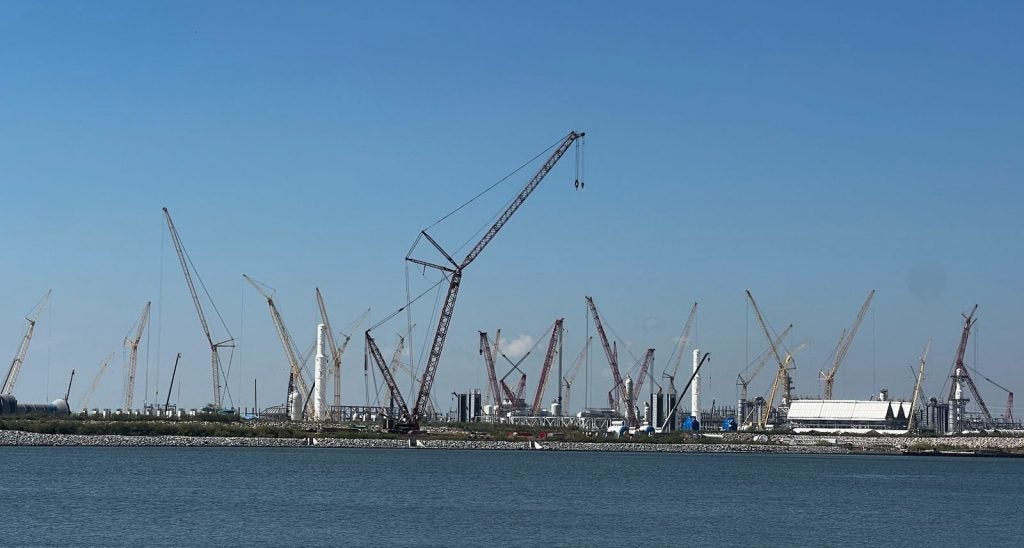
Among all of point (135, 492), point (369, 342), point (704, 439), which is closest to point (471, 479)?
point (135, 492)

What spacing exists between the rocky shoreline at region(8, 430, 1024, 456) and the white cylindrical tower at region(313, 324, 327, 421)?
30211mm

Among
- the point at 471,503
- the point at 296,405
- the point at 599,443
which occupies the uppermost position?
the point at 296,405

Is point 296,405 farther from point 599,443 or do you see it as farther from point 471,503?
point 471,503

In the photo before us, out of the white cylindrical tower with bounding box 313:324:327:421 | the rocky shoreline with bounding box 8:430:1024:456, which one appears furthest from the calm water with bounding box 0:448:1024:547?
the white cylindrical tower with bounding box 313:324:327:421

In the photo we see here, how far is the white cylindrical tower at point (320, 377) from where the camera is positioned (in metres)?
173

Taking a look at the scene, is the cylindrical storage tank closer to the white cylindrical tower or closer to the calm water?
the white cylindrical tower

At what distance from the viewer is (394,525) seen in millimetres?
59750

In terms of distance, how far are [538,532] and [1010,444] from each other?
131153mm

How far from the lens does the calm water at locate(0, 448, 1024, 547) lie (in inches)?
2218

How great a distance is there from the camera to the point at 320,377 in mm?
173500

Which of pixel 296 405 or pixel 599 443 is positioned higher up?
pixel 296 405

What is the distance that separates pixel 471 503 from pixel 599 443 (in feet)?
272

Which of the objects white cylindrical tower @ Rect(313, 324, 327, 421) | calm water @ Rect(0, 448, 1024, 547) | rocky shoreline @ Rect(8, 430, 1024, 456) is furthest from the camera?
white cylindrical tower @ Rect(313, 324, 327, 421)

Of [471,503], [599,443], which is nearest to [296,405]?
[599,443]
